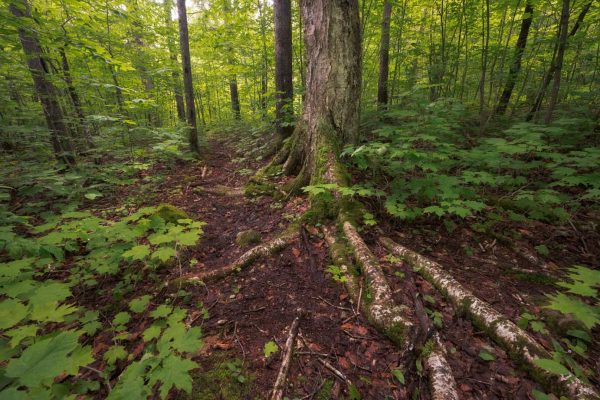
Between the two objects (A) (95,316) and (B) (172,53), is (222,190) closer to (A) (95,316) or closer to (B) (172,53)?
(A) (95,316)

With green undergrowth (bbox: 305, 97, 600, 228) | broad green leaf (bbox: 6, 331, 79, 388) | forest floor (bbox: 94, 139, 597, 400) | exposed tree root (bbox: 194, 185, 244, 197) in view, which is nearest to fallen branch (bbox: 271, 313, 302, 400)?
forest floor (bbox: 94, 139, 597, 400)

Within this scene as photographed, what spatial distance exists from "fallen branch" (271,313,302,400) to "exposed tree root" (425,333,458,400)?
102cm

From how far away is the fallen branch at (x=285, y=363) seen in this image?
1.76 meters

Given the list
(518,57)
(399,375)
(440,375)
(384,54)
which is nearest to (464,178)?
(440,375)

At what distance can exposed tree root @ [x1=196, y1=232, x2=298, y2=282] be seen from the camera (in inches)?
123

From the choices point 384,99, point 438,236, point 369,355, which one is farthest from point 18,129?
point 384,99

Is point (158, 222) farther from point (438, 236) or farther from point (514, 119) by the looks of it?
point (514, 119)

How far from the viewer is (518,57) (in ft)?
23.5

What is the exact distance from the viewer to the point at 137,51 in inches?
389

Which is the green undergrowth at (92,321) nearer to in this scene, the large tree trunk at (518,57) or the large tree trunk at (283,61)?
the large tree trunk at (283,61)

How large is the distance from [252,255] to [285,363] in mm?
1557

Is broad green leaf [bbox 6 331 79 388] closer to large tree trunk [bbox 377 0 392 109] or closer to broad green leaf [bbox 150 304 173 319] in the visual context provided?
broad green leaf [bbox 150 304 173 319]

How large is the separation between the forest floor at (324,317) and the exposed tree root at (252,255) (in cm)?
8

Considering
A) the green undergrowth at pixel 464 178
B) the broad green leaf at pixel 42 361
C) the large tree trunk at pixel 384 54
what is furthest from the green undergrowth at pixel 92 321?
the large tree trunk at pixel 384 54
